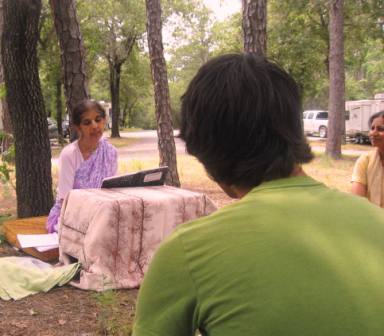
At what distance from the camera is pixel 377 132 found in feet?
12.0

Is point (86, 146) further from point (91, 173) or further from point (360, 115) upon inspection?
point (360, 115)

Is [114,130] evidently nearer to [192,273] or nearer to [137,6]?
[137,6]

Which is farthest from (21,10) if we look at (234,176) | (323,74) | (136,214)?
(323,74)

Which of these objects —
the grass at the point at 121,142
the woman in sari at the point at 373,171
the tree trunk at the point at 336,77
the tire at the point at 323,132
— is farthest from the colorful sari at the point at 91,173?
the tire at the point at 323,132

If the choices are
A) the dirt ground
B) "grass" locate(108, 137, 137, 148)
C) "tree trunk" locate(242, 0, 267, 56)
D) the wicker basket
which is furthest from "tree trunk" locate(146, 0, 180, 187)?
"grass" locate(108, 137, 137, 148)

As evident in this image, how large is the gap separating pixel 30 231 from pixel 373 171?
3.25m

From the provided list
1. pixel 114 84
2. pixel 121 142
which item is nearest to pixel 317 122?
pixel 121 142

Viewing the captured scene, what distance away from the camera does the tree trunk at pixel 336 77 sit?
50.8 feet

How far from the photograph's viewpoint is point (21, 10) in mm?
5855

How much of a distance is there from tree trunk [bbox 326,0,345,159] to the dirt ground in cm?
1240

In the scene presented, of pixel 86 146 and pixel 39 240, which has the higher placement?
pixel 86 146

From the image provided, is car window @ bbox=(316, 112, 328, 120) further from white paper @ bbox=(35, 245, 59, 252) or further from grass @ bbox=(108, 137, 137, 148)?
white paper @ bbox=(35, 245, 59, 252)

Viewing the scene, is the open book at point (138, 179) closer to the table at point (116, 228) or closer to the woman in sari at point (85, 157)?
the table at point (116, 228)

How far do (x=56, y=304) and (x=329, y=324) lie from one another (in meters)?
3.17
